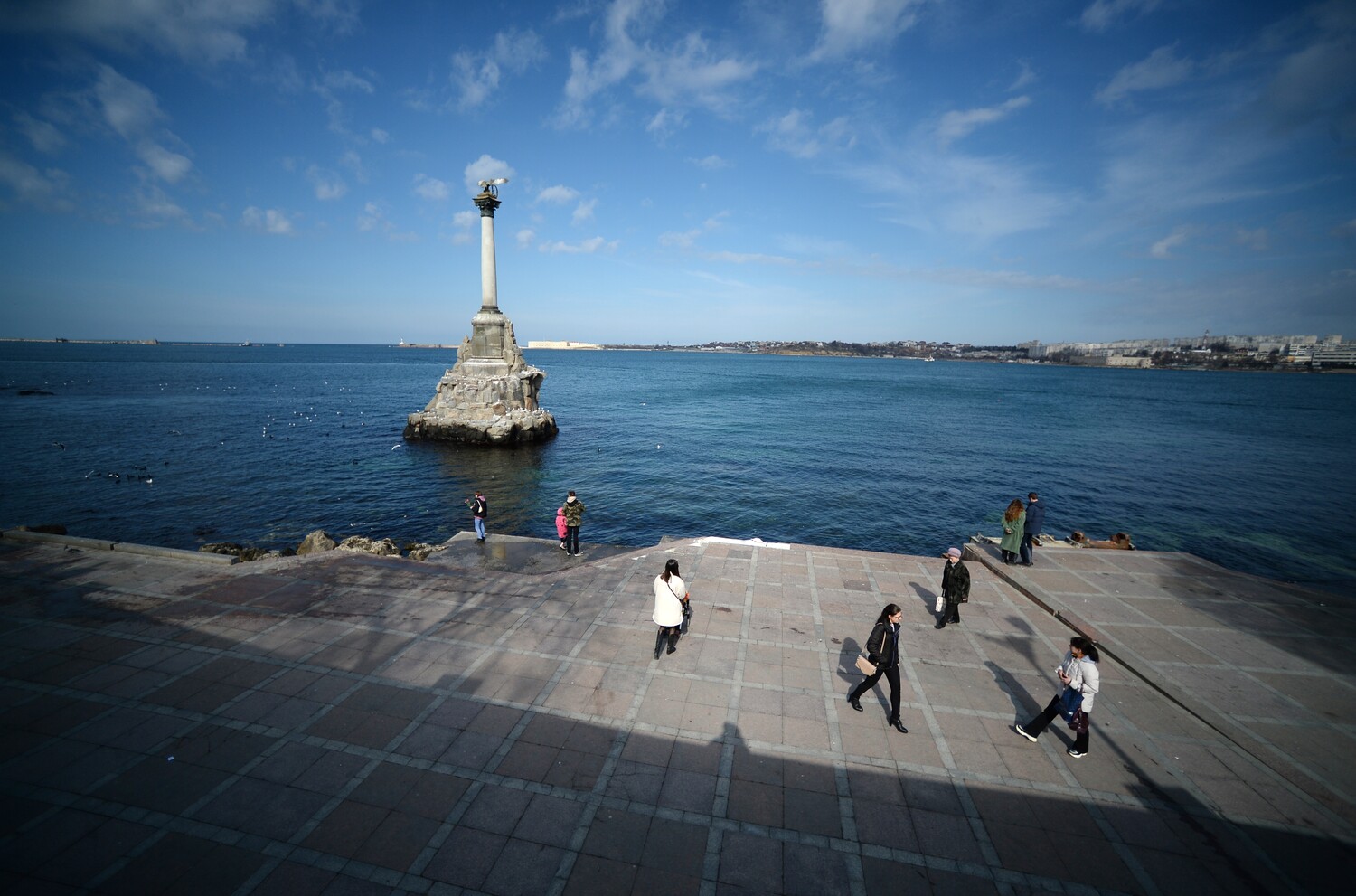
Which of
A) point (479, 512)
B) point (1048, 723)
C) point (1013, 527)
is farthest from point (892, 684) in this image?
point (479, 512)

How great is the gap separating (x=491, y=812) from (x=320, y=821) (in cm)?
170

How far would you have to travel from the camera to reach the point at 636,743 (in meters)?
6.61

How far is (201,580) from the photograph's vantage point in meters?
10.7

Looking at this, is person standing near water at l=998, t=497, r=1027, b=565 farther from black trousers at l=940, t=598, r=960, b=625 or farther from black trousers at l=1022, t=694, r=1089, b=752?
black trousers at l=1022, t=694, r=1089, b=752

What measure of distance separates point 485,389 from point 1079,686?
41.4m

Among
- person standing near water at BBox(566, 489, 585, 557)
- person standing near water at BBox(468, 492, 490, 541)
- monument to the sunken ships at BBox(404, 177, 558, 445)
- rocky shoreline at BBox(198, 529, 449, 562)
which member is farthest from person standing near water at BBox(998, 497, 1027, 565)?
monument to the sunken ships at BBox(404, 177, 558, 445)

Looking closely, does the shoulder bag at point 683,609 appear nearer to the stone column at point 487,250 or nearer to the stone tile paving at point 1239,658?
the stone tile paving at point 1239,658

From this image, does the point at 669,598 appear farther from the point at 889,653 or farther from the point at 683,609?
the point at 889,653

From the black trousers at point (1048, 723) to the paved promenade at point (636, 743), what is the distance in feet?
0.66

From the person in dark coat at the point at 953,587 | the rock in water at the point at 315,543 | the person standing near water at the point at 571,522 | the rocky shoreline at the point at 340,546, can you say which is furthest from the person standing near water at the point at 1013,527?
the rock in water at the point at 315,543

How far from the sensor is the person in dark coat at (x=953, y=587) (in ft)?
30.3

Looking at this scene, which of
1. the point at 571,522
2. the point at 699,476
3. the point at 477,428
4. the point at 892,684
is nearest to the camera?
the point at 892,684

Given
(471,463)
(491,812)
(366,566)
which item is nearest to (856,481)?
(471,463)

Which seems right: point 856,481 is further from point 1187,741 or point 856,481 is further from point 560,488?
point 1187,741
